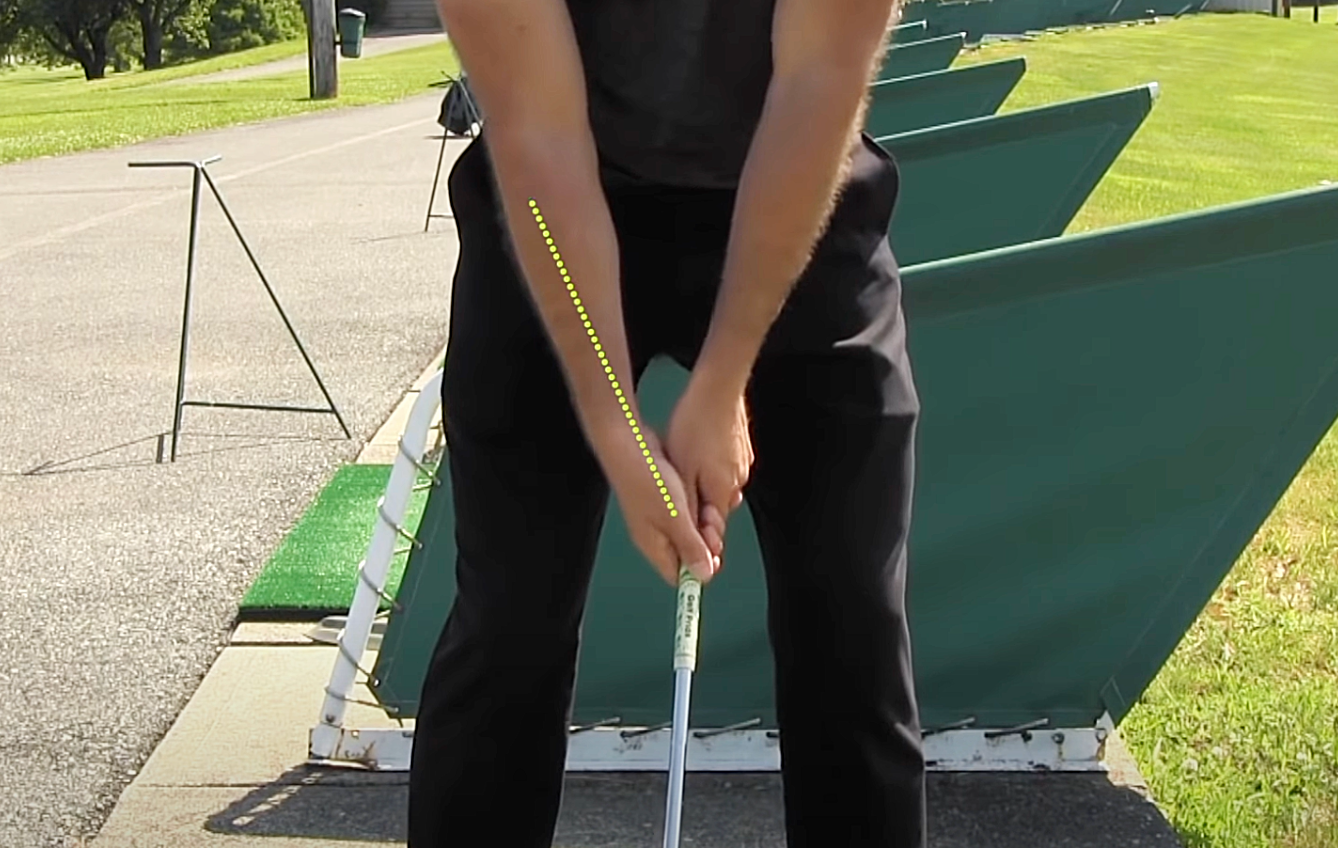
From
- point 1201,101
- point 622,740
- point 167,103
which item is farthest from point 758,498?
point 167,103

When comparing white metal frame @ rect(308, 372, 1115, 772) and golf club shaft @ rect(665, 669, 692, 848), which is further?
white metal frame @ rect(308, 372, 1115, 772)

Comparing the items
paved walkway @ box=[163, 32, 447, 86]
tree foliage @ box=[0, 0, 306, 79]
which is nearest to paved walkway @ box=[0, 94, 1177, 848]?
paved walkway @ box=[163, 32, 447, 86]

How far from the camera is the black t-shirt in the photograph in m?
2.21

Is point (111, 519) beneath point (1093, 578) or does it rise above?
beneath

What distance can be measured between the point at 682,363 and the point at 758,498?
0.64 feet

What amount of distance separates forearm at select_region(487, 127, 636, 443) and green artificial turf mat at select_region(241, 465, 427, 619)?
2.40 meters

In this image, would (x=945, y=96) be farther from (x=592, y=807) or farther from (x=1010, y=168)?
(x=592, y=807)

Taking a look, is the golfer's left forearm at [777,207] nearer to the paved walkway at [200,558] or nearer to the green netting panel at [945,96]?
the paved walkway at [200,558]

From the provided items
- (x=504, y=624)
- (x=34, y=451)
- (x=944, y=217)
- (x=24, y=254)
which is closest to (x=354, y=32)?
(x=24, y=254)

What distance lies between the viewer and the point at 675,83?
224 cm

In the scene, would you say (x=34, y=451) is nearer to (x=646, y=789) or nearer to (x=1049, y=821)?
(x=646, y=789)

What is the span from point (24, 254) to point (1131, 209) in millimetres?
7396

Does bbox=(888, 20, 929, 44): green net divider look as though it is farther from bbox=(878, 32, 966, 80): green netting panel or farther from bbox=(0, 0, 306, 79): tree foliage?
bbox=(0, 0, 306, 79): tree foliage

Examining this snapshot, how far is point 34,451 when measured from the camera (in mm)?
7098
